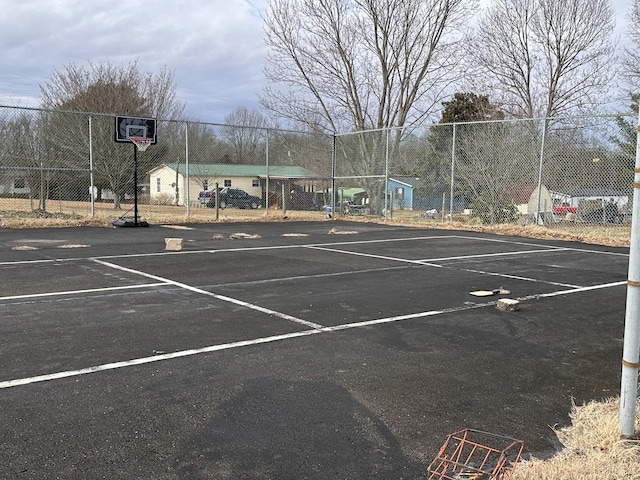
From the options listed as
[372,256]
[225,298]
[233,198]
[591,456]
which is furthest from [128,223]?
[233,198]

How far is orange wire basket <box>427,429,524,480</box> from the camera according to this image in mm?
2531

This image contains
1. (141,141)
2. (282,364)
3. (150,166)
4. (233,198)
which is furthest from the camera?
(233,198)

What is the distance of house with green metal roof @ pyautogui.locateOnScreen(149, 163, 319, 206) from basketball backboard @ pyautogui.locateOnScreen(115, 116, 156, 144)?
2.88 meters

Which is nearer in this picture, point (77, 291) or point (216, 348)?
point (216, 348)

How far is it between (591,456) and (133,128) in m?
15.3

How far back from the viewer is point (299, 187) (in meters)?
23.4

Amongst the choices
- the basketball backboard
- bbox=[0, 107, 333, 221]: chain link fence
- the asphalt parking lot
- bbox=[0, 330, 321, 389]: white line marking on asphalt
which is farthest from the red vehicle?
bbox=[0, 330, 321, 389]: white line marking on asphalt

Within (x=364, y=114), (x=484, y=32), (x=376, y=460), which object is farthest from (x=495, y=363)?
(x=484, y=32)

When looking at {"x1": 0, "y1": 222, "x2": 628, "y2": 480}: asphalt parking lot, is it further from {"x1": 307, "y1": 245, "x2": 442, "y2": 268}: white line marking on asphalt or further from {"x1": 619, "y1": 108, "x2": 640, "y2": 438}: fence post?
{"x1": 307, "y1": 245, "x2": 442, "y2": 268}: white line marking on asphalt

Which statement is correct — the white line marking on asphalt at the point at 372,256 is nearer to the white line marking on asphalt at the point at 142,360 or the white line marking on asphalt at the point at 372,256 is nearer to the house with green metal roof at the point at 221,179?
the white line marking on asphalt at the point at 142,360

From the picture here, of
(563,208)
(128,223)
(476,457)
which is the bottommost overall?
(476,457)

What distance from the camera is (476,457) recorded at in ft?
9.05

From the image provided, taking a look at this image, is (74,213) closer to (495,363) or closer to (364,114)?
(364,114)

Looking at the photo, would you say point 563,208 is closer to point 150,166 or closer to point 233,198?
point 150,166
